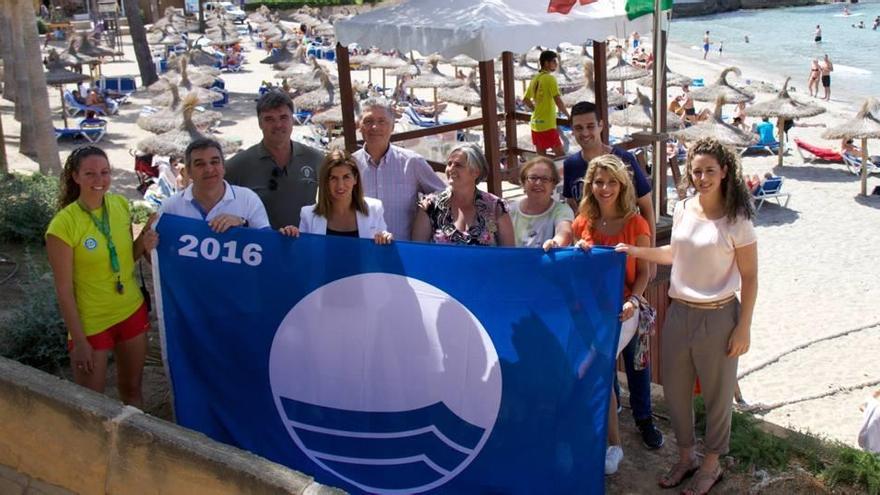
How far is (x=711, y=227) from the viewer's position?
4176mm

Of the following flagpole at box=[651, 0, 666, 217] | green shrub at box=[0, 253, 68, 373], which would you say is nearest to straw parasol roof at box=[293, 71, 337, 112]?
flagpole at box=[651, 0, 666, 217]

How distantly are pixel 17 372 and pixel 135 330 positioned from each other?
0.71m

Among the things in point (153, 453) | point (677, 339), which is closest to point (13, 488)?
point (153, 453)

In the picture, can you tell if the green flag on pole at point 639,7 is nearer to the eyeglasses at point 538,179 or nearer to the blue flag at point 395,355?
the eyeglasses at point 538,179

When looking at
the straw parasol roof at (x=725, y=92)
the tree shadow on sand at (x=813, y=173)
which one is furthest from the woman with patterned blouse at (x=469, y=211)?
the straw parasol roof at (x=725, y=92)

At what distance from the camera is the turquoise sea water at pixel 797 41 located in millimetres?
47156

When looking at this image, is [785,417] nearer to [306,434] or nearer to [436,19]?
[436,19]

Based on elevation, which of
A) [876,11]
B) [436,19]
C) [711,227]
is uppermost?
[436,19]

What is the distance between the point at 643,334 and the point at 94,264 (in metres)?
2.66

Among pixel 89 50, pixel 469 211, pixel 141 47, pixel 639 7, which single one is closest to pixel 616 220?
pixel 469 211

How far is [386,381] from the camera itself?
14.8 feet

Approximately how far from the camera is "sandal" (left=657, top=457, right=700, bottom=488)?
15.0 ft

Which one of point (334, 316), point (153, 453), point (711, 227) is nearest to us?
point (153, 453)

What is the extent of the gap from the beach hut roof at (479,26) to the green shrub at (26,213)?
335 cm
